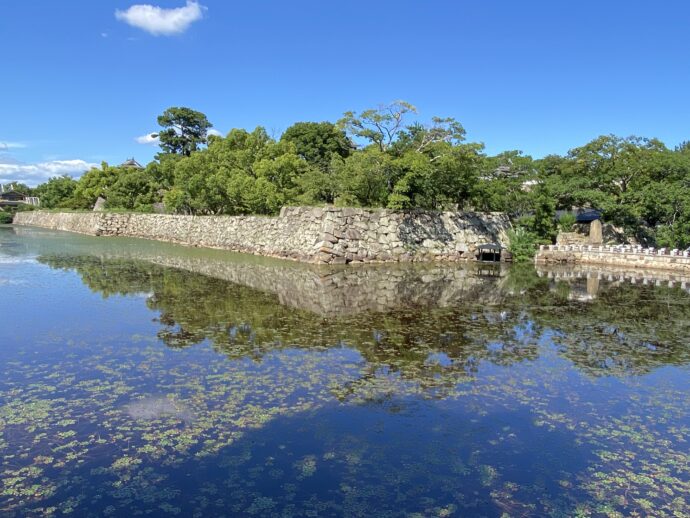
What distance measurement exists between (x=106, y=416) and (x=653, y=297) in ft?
54.6

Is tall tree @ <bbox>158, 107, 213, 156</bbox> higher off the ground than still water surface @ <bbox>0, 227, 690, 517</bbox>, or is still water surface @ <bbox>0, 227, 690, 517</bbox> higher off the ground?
tall tree @ <bbox>158, 107, 213, 156</bbox>

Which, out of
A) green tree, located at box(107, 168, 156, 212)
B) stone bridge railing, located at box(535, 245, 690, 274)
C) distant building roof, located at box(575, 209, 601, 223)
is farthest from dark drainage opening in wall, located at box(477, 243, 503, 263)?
green tree, located at box(107, 168, 156, 212)

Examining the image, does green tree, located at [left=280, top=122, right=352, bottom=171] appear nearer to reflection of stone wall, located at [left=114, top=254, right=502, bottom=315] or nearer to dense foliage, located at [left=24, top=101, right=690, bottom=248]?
dense foliage, located at [left=24, top=101, right=690, bottom=248]

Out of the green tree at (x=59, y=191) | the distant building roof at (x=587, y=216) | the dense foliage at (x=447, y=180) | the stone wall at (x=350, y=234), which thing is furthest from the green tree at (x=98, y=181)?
the distant building roof at (x=587, y=216)

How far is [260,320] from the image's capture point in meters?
11.2

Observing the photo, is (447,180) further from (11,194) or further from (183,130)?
(11,194)

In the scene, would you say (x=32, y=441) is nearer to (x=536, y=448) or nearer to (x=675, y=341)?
(x=536, y=448)

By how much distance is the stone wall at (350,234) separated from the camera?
79.3 ft

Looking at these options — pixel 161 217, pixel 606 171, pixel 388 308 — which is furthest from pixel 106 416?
pixel 161 217

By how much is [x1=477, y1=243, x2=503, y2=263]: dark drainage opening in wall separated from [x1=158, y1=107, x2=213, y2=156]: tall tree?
36.3m

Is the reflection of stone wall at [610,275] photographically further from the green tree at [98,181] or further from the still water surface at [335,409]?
the green tree at [98,181]

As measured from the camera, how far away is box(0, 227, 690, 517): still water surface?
461 centimetres

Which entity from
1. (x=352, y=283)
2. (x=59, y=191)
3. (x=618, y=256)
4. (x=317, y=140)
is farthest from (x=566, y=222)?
(x=59, y=191)

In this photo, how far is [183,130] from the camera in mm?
54344
